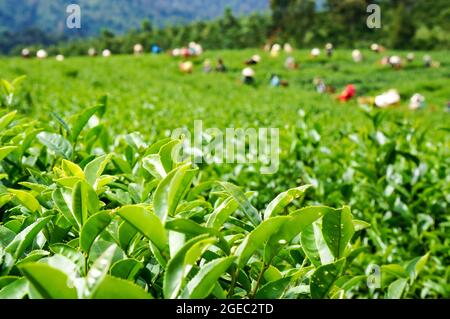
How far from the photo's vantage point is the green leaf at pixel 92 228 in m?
0.75

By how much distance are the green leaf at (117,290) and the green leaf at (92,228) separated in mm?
172

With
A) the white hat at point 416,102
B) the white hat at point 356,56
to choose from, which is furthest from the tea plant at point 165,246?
the white hat at point 356,56

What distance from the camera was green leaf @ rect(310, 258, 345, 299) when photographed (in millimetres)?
777

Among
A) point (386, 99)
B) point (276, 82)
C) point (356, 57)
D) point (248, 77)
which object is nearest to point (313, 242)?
point (386, 99)

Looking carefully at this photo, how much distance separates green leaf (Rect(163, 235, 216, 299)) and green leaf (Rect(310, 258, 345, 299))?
0.21 m

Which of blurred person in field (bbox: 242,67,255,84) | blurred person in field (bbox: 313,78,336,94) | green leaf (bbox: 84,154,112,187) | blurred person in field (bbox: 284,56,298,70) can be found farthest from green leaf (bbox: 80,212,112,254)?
blurred person in field (bbox: 284,56,298,70)

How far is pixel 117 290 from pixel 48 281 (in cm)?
7

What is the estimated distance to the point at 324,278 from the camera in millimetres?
788

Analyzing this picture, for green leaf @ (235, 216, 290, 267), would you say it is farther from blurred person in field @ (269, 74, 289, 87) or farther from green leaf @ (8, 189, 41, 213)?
blurred person in field @ (269, 74, 289, 87)

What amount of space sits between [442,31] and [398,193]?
4617 centimetres

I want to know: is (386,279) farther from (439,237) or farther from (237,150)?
(237,150)

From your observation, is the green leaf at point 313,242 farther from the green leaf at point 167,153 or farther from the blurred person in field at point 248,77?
the blurred person in field at point 248,77
